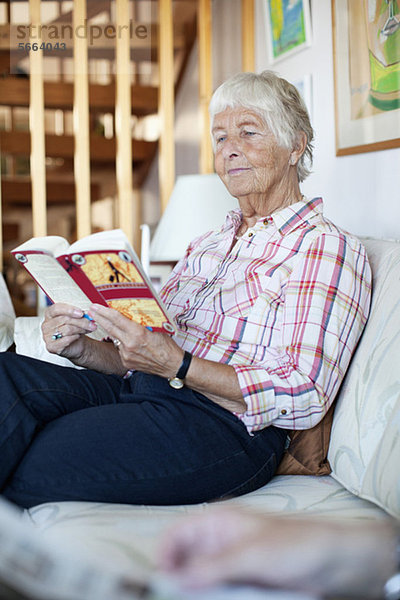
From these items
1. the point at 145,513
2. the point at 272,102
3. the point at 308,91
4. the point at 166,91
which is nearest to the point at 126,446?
the point at 145,513

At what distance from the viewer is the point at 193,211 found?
88.4 inches

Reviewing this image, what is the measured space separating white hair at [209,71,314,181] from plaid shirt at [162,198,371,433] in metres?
0.19

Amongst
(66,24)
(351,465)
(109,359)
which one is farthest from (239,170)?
(66,24)

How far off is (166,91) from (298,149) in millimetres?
1477

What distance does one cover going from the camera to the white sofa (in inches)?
38.3

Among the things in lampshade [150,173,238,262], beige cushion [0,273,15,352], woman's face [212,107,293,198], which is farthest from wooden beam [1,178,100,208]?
woman's face [212,107,293,198]

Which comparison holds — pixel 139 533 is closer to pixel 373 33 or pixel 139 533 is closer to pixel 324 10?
pixel 373 33

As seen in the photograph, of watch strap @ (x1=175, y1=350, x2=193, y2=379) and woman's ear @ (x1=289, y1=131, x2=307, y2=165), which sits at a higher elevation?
woman's ear @ (x1=289, y1=131, x2=307, y2=165)

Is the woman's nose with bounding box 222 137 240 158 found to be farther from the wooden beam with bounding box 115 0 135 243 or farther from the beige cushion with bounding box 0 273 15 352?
the wooden beam with bounding box 115 0 135 243

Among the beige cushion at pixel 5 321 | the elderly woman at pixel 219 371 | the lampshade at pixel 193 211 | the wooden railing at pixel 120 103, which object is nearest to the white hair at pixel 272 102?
the elderly woman at pixel 219 371

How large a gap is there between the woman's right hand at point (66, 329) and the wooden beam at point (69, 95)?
2214mm

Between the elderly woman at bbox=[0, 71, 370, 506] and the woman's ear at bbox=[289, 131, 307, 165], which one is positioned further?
the woman's ear at bbox=[289, 131, 307, 165]

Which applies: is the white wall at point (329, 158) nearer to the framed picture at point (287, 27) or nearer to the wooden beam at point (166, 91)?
the framed picture at point (287, 27)

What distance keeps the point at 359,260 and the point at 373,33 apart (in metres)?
0.83
